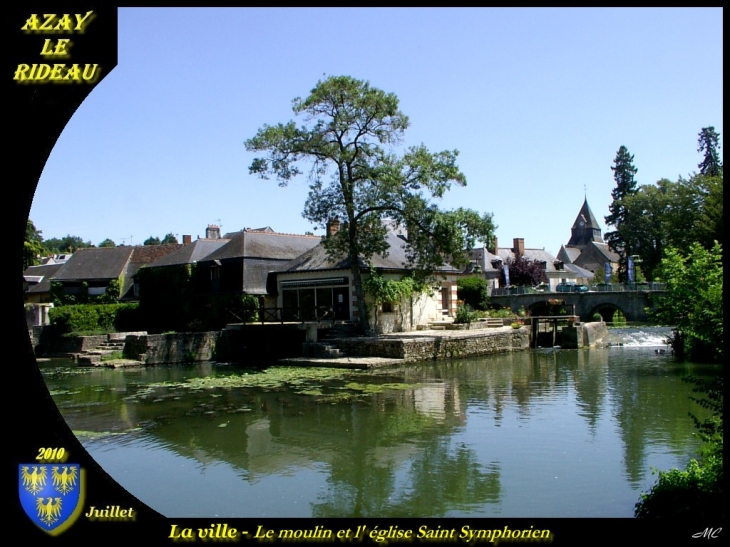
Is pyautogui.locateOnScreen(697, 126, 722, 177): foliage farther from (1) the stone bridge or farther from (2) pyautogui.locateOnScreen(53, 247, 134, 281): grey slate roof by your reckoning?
(2) pyautogui.locateOnScreen(53, 247, 134, 281): grey slate roof

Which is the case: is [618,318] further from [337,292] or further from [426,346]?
[426,346]

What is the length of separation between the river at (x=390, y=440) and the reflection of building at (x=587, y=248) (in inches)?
2358

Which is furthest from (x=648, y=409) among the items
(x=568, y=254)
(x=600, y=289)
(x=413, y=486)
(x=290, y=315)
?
(x=568, y=254)

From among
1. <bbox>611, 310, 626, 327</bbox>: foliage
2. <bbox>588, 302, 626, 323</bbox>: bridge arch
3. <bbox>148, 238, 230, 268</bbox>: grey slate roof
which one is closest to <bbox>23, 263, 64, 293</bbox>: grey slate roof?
<bbox>148, 238, 230, 268</bbox>: grey slate roof

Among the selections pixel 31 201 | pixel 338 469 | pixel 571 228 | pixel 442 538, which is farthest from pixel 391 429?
pixel 571 228

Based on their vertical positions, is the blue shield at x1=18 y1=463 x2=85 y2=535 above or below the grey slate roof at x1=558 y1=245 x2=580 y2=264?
below

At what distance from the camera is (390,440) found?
10484 mm

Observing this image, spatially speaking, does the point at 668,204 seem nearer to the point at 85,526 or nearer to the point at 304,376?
the point at 304,376

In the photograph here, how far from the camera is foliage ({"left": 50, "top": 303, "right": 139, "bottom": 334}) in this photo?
3131 cm

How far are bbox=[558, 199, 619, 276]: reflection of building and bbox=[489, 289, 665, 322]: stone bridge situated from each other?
25.3 metres

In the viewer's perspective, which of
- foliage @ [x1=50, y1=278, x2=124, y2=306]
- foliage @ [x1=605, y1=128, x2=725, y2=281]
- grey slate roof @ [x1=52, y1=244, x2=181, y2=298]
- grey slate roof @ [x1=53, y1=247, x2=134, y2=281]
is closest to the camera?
foliage @ [x1=605, y1=128, x2=725, y2=281]

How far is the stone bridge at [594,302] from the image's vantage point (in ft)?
150

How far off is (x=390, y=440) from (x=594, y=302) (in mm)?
39806

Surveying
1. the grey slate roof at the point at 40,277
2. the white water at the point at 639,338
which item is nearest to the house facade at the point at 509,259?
the white water at the point at 639,338
